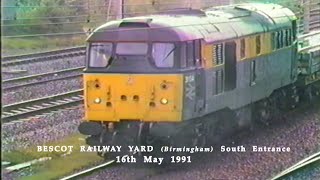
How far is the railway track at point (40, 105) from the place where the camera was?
161 inches

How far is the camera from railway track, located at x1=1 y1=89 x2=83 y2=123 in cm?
408

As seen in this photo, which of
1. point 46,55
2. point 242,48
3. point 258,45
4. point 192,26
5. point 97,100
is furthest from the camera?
point 46,55

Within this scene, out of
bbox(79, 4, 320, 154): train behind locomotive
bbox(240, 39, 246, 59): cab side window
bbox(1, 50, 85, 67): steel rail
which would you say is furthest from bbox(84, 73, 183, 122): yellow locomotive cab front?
bbox(1, 50, 85, 67): steel rail

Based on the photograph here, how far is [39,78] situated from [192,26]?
1.83 m

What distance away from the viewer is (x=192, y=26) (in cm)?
358

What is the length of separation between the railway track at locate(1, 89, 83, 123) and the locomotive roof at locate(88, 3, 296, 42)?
0.87m

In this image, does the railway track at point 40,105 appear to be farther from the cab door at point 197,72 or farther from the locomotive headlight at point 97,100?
the cab door at point 197,72

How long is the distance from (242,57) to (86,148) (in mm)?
1057

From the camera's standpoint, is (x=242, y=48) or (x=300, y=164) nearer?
(x=300, y=164)

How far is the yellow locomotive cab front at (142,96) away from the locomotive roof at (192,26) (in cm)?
18

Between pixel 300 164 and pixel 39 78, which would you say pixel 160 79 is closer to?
pixel 300 164

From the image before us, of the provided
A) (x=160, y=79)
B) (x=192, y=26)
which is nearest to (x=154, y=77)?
(x=160, y=79)

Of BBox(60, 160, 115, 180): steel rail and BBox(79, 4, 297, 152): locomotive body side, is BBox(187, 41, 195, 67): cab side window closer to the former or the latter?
BBox(79, 4, 297, 152): locomotive body side

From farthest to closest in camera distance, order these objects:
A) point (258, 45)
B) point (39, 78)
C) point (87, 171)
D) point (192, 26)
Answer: point (39, 78) → point (258, 45) → point (192, 26) → point (87, 171)
